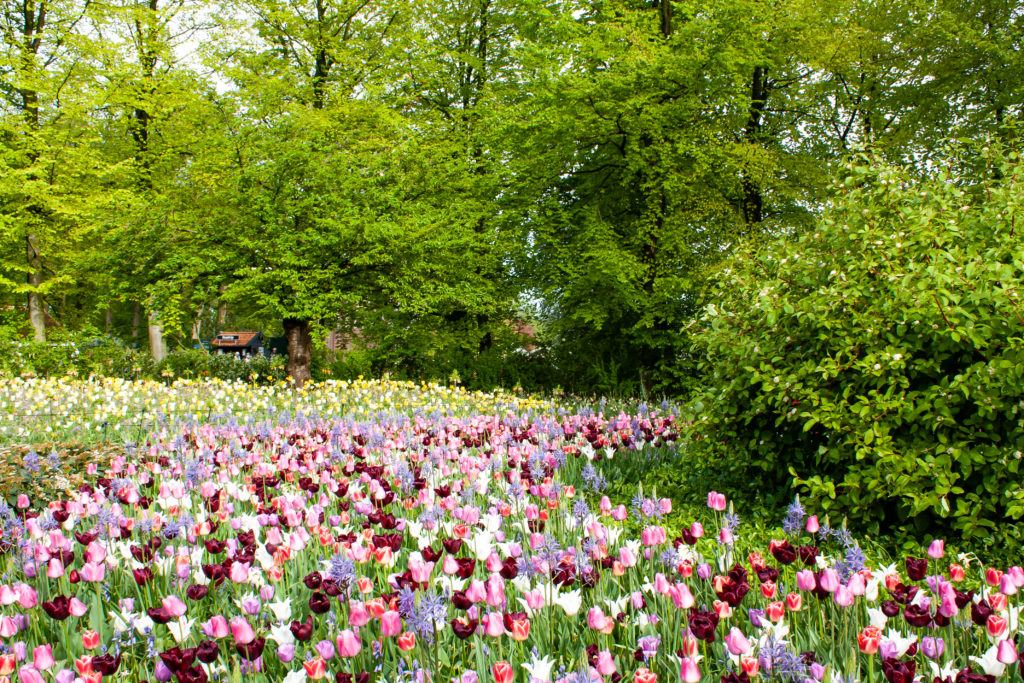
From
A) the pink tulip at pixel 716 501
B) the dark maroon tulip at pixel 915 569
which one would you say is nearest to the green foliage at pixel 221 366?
the pink tulip at pixel 716 501

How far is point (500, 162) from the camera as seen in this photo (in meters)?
16.3

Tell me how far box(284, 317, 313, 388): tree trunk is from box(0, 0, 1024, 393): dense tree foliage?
4cm

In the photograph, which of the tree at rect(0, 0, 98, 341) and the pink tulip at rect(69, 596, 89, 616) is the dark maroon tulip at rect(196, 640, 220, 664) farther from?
the tree at rect(0, 0, 98, 341)

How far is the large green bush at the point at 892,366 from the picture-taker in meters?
3.95

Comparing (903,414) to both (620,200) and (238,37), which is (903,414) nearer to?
(620,200)

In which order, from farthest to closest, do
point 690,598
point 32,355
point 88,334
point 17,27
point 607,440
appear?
point 17,27
point 88,334
point 32,355
point 607,440
point 690,598

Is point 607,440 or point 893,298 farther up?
point 893,298

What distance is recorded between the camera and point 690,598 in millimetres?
2314

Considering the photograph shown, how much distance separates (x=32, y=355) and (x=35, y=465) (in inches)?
498

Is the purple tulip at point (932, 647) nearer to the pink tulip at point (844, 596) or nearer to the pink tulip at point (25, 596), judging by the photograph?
the pink tulip at point (844, 596)

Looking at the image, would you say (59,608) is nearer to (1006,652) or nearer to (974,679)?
(974,679)

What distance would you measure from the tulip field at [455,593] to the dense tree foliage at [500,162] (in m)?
8.67

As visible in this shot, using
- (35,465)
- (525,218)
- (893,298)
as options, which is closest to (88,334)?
(525,218)

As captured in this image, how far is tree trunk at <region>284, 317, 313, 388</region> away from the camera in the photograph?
574 inches
